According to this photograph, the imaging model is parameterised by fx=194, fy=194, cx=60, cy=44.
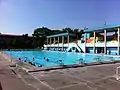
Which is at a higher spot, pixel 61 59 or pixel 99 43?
pixel 99 43

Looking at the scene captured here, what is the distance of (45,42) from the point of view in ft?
219

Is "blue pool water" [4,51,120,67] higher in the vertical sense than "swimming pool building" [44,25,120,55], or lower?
lower

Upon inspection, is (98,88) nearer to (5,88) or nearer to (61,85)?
(61,85)

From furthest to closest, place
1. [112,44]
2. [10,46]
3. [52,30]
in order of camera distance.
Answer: [52,30] < [10,46] < [112,44]

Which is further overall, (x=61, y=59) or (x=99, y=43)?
(x=99, y=43)

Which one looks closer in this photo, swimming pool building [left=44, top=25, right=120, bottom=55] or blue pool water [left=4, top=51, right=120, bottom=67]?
blue pool water [left=4, top=51, right=120, bottom=67]

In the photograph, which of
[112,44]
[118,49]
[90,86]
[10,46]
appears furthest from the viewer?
[10,46]

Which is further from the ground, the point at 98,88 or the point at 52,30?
the point at 52,30

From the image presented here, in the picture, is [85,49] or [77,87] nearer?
[77,87]

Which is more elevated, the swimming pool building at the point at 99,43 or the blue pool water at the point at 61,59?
the swimming pool building at the point at 99,43

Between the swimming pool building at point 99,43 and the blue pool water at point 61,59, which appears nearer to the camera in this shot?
the blue pool water at point 61,59

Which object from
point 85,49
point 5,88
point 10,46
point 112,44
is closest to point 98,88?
point 5,88

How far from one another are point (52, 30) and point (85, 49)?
3565 cm

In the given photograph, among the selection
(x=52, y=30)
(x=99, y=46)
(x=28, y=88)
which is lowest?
(x=28, y=88)
